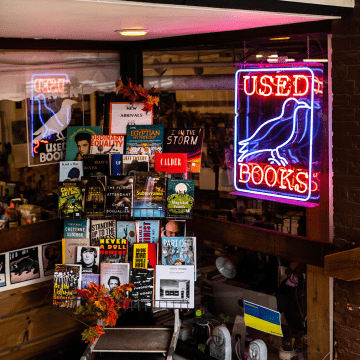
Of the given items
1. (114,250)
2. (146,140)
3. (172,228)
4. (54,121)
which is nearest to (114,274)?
(114,250)

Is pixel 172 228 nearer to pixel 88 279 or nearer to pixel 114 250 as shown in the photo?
pixel 114 250

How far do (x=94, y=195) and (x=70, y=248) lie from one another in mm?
484

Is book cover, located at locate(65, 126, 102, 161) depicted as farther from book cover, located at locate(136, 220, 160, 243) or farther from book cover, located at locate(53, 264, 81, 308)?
book cover, located at locate(53, 264, 81, 308)

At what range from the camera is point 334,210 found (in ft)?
11.5

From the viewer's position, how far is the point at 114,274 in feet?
12.4

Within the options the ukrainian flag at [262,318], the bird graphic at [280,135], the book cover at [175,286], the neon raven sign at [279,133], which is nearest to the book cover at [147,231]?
the book cover at [175,286]

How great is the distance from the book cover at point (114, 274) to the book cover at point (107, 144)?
938 millimetres

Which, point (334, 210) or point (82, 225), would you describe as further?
point (82, 225)

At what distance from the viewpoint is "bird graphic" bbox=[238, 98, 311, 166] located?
12.1 feet

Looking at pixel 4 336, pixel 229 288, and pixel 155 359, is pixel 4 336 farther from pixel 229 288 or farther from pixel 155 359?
pixel 229 288

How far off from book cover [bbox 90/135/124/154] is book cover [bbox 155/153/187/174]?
341mm

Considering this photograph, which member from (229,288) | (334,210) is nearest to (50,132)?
(229,288)

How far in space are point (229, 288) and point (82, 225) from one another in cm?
138

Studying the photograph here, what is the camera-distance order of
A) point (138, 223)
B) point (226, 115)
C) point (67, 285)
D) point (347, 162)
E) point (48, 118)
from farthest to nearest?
1. point (48, 118)
2. point (226, 115)
3. point (138, 223)
4. point (67, 285)
5. point (347, 162)
